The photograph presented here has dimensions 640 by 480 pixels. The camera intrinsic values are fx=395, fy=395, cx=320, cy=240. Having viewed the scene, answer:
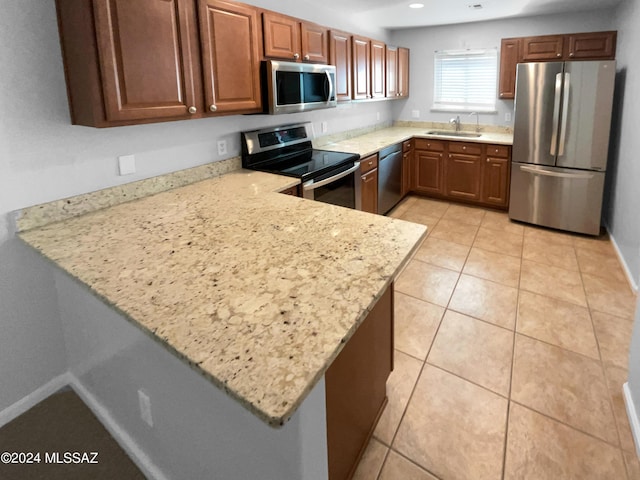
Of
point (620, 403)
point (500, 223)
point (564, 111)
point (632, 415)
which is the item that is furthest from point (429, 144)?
point (632, 415)

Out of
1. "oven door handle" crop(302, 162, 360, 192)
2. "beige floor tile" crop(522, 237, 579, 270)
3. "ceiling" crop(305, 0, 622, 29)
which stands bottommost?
"beige floor tile" crop(522, 237, 579, 270)

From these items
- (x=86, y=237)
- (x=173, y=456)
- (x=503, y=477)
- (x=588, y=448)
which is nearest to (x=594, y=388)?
(x=588, y=448)

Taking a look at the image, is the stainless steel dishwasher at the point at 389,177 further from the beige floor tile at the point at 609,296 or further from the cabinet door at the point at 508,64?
the beige floor tile at the point at 609,296

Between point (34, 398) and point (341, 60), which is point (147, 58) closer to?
point (34, 398)

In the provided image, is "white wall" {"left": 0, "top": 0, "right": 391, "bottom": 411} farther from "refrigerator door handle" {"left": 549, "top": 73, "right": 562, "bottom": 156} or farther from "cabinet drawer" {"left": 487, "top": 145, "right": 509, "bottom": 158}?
"cabinet drawer" {"left": 487, "top": 145, "right": 509, "bottom": 158}

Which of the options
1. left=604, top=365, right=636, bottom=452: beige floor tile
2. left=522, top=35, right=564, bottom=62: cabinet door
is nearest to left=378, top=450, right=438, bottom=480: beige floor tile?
left=604, top=365, right=636, bottom=452: beige floor tile

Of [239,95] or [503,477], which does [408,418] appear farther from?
[239,95]

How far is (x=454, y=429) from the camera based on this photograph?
1.79 m

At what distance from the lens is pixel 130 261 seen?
146 cm

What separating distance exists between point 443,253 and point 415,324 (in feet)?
4.17

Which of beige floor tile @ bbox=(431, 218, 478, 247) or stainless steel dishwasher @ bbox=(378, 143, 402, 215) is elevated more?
stainless steel dishwasher @ bbox=(378, 143, 402, 215)

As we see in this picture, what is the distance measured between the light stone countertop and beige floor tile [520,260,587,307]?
1.84 metres

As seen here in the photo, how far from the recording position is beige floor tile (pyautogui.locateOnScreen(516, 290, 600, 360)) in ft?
7.74

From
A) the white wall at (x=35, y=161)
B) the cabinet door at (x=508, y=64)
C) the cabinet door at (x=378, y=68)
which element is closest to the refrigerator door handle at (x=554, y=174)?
the cabinet door at (x=508, y=64)
